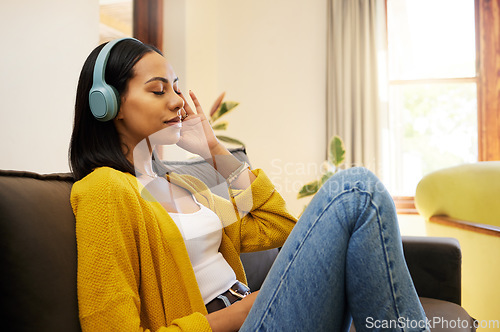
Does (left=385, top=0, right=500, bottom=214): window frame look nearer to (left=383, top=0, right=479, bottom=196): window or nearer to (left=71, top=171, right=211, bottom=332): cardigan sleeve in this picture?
(left=383, top=0, right=479, bottom=196): window

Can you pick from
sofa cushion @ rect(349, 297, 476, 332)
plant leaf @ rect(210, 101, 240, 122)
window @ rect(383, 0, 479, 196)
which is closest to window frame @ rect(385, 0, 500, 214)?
window @ rect(383, 0, 479, 196)

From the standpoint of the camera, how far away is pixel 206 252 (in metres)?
1.10

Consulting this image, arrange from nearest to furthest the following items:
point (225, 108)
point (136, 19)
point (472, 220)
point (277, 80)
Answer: point (472, 220) → point (225, 108) → point (136, 19) → point (277, 80)

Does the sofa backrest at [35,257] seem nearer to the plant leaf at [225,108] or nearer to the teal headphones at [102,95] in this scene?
the teal headphones at [102,95]

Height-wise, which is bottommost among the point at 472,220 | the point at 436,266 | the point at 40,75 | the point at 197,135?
the point at 436,266

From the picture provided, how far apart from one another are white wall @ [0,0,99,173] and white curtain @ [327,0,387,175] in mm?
2302

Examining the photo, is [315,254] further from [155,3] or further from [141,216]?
[155,3]

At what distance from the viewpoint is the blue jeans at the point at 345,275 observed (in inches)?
31.2

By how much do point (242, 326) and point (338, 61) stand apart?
3346 millimetres

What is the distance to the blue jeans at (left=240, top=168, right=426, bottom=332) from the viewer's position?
793 millimetres

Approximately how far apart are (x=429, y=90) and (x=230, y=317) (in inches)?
139

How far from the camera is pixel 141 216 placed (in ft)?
3.03

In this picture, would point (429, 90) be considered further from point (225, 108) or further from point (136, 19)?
point (136, 19)

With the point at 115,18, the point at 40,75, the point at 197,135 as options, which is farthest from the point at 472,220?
the point at 115,18
